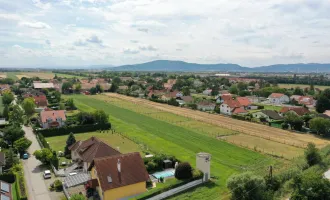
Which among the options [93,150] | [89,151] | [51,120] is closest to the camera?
[93,150]

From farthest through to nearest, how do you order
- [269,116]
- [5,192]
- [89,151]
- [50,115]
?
1. [269,116]
2. [50,115]
3. [89,151]
4. [5,192]

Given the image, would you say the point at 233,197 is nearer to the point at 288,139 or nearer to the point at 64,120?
the point at 288,139

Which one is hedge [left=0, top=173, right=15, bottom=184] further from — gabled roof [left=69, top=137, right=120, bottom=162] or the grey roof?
gabled roof [left=69, top=137, right=120, bottom=162]

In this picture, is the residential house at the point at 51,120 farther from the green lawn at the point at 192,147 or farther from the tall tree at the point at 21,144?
the tall tree at the point at 21,144

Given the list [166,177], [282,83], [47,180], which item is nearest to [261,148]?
[166,177]

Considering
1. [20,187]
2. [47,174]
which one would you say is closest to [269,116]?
[47,174]

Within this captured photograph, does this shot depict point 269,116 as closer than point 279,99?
Yes

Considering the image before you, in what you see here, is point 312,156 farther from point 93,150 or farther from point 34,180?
point 34,180

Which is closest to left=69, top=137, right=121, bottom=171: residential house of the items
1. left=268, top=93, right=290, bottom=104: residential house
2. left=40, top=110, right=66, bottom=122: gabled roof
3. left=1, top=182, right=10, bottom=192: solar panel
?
left=1, top=182, right=10, bottom=192: solar panel
